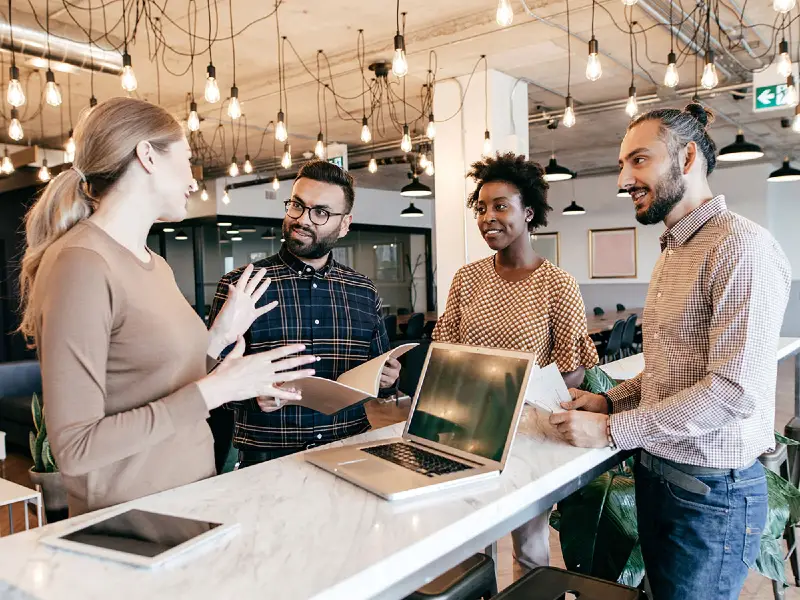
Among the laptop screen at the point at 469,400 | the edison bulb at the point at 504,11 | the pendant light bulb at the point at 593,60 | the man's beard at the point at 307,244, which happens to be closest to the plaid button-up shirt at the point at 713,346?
the laptop screen at the point at 469,400

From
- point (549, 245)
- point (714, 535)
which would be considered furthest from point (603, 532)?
point (549, 245)

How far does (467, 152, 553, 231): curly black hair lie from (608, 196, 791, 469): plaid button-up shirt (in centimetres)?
80

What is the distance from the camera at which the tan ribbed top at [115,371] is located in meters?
1.17

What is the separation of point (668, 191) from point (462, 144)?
4.70 m

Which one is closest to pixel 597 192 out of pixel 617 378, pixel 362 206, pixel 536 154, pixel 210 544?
pixel 536 154

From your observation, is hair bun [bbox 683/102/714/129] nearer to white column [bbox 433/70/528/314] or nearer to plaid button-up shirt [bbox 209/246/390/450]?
plaid button-up shirt [bbox 209/246/390/450]

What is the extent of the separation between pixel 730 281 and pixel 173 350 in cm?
120

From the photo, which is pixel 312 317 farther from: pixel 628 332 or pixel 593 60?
pixel 628 332

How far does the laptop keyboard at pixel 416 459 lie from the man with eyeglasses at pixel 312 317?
486mm

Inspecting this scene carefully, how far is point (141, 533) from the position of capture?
106 cm

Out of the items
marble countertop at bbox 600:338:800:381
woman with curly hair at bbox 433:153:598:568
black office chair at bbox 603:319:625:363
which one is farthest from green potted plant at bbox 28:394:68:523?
black office chair at bbox 603:319:625:363

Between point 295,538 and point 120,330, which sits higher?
point 120,330

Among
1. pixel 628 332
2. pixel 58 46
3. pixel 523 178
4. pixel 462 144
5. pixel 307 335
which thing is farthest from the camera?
pixel 628 332

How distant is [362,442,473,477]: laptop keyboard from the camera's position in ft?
4.40
